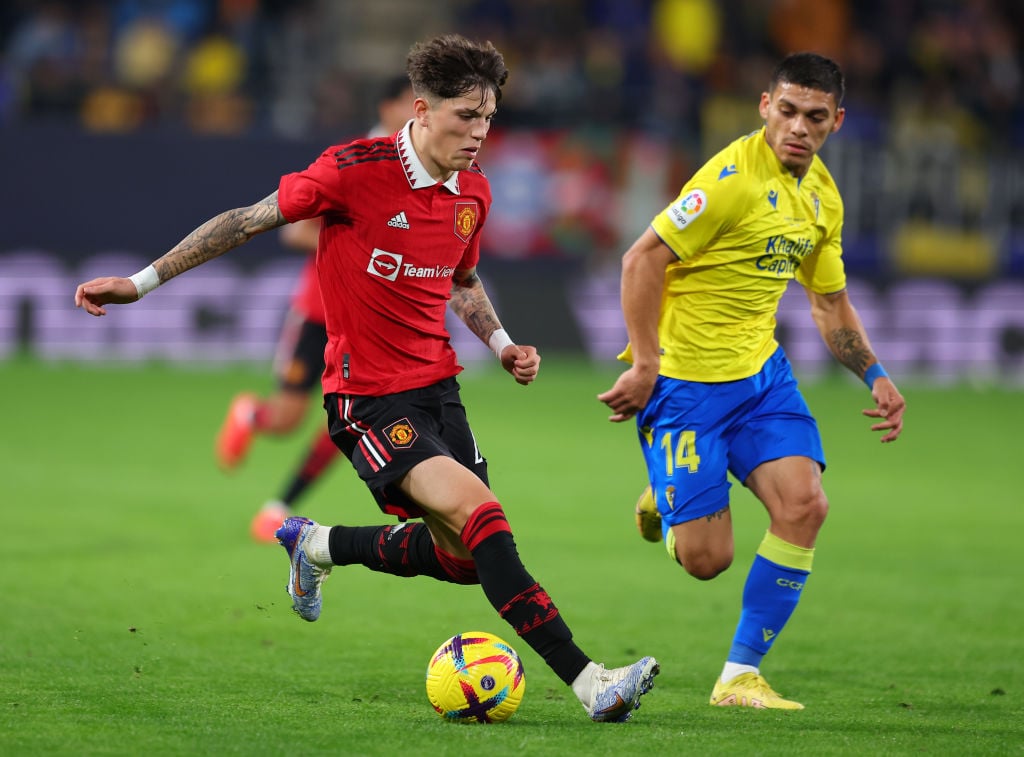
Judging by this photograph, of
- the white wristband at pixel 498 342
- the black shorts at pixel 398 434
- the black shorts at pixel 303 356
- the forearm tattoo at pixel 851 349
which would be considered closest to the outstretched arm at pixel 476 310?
the white wristband at pixel 498 342

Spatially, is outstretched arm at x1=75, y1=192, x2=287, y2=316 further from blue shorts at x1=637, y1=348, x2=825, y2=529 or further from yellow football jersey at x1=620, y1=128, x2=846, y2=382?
blue shorts at x1=637, y1=348, x2=825, y2=529

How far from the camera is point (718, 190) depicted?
→ 587 centimetres

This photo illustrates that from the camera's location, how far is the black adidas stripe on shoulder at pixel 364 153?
17.5 feet

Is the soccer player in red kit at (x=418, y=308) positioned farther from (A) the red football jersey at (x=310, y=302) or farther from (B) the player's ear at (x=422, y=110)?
(A) the red football jersey at (x=310, y=302)

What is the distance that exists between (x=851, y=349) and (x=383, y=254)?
7.01 ft

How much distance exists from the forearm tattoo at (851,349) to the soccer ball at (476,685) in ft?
6.93

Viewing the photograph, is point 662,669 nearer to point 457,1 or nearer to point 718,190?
point 718,190

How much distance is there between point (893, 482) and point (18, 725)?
8.12 m

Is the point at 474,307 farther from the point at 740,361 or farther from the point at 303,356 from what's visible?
the point at 303,356

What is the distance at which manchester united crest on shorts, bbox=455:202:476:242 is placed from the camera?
217 inches

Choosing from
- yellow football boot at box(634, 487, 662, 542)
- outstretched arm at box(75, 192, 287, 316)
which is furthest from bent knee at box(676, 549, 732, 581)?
outstretched arm at box(75, 192, 287, 316)

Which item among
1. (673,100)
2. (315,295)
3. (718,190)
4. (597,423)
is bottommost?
(597,423)

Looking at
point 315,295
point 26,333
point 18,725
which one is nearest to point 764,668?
point 18,725

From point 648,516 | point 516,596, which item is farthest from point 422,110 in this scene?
point 648,516
